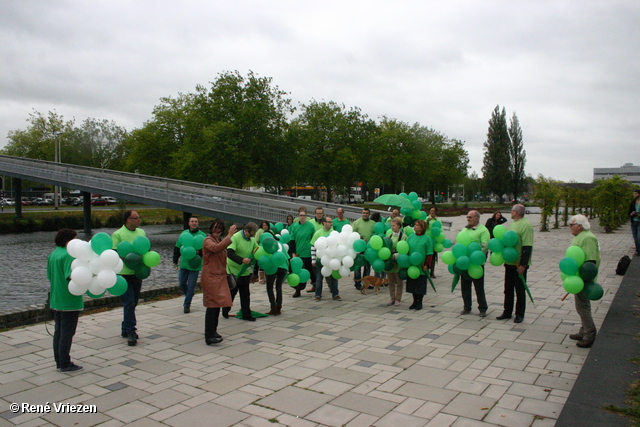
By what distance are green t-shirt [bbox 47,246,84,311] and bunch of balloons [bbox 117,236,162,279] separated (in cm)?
114

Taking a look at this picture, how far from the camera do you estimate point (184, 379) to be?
5586 mm

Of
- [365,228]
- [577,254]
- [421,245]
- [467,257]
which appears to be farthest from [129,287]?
[577,254]

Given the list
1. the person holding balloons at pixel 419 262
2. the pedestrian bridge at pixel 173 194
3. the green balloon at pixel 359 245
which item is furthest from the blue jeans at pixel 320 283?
the pedestrian bridge at pixel 173 194

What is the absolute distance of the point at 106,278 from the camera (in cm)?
600

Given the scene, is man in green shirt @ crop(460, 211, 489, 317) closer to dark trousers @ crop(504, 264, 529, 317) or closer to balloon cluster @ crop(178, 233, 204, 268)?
dark trousers @ crop(504, 264, 529, 317)

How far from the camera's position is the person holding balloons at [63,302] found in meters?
5.75

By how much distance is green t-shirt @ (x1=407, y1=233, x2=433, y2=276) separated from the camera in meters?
8.84

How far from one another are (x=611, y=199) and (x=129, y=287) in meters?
25.9

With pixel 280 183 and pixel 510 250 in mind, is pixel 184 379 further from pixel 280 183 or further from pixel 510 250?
pixel 280 183

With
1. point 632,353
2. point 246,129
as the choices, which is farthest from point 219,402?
point 246,129

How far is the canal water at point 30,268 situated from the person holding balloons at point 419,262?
6228mm

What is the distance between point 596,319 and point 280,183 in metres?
29.7

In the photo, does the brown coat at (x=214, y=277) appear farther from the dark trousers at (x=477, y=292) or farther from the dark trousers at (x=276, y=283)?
the dark trousers at (x=477, y=292)

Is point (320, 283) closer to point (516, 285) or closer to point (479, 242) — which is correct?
point (479, 242)
